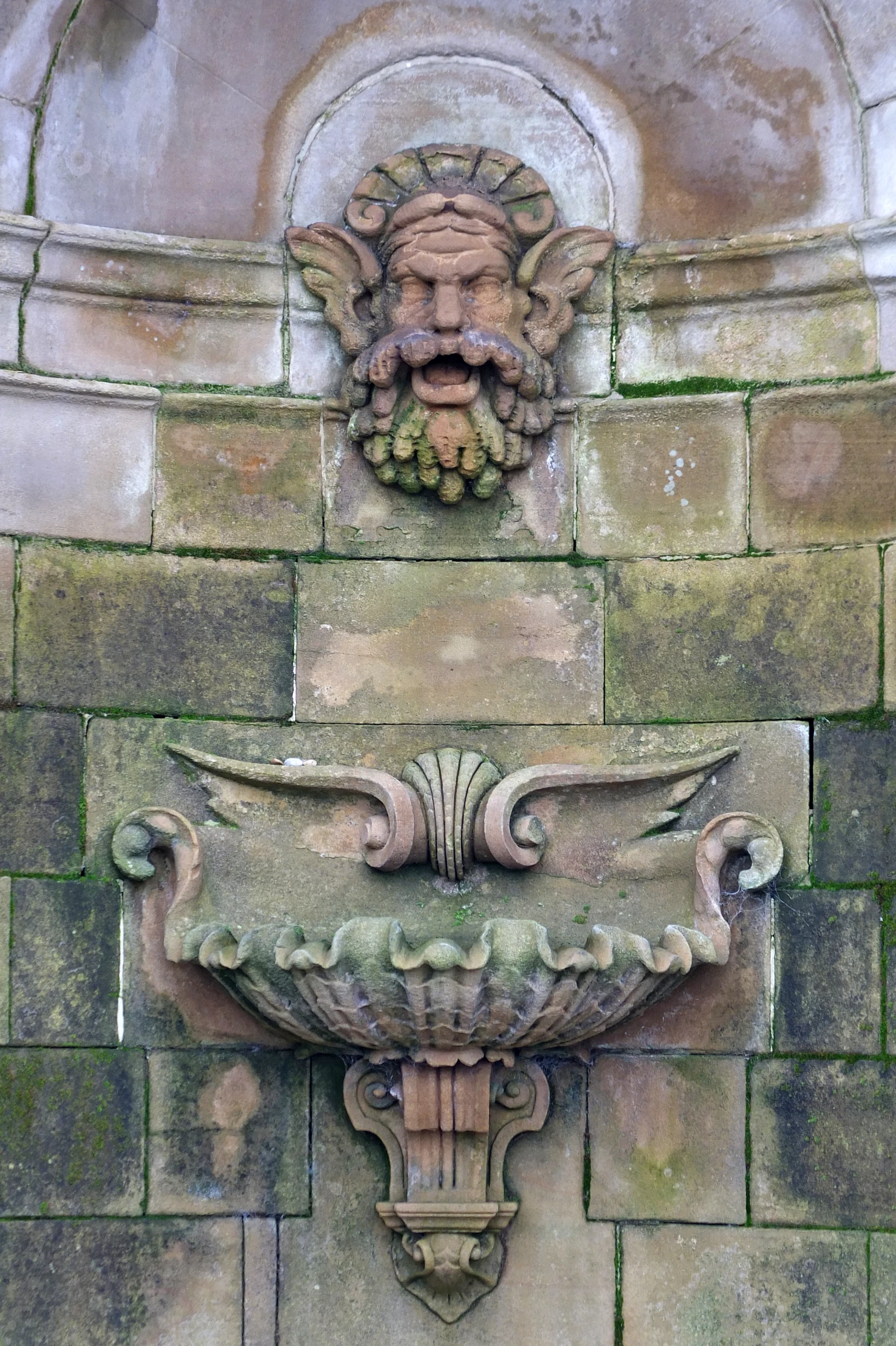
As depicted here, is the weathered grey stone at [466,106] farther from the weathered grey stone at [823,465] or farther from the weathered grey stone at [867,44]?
the weathered grey stone at [823,465]

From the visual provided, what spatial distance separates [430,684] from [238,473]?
84 centimetres

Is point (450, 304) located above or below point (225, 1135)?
above

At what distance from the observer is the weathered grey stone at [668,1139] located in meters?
4.66

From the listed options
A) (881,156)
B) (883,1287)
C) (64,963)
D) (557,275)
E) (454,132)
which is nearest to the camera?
(883,1287)

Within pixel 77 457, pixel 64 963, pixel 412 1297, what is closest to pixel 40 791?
pixel 64 963

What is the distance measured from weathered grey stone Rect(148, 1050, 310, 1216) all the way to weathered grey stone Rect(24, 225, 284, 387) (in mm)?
1995

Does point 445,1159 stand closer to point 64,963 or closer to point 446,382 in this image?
point 64,963

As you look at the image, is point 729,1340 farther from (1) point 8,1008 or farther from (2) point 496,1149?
(1) point 8,1008

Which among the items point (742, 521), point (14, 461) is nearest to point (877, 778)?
point (742, 521)

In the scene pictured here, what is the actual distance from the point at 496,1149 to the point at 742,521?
191 centimetres

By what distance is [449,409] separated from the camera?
4.91 metres

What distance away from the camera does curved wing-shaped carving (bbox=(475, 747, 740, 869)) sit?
15.4 feet

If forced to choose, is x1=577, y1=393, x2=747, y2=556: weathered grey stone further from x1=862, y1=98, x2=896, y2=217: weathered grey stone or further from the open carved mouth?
x1=862, y1=98, x2=896, y2=217: weathered grey stone

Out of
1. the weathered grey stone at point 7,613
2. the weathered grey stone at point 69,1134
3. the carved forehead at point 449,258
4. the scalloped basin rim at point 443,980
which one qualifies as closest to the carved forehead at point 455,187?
the carved forehead at point 449,258
